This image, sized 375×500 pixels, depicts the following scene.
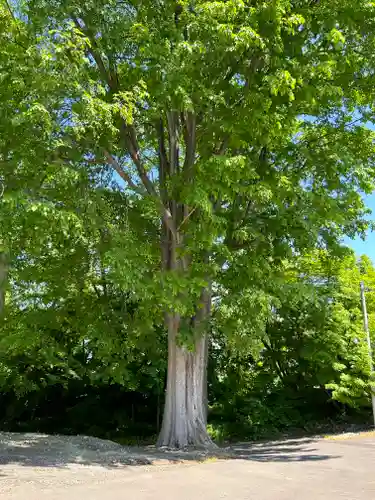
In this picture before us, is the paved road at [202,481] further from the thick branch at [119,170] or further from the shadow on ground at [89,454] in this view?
the thick branch at [119,170]

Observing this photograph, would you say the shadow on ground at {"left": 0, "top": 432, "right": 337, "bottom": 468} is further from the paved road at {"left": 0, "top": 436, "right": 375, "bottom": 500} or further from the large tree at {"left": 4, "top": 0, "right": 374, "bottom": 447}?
the large tree at {"left": 4, "top": 0, "right": 374, "bottom": 447}

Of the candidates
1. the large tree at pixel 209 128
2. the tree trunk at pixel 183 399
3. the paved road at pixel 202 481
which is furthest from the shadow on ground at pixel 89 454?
the large tree at pixel 209 128

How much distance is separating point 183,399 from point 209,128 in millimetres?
6321

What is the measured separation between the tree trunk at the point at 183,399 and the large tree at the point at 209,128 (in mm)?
29

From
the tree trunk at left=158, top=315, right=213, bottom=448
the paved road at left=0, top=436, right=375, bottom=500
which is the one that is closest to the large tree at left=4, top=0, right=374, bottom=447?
the tree trunk at left=158, top=315, right=213, bottom=448

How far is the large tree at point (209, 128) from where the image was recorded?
382 inches

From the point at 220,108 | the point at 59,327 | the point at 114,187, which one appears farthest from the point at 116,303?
the point at 220,108

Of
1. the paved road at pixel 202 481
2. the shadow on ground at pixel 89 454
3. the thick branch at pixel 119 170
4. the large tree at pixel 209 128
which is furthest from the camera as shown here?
the thick branch at pixel 119 170

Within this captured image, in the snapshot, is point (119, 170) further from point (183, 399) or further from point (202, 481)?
point (202, 481)

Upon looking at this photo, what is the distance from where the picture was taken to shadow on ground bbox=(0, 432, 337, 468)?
8945mm

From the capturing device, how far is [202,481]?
7.36m

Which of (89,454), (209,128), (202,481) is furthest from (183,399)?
(209,128)

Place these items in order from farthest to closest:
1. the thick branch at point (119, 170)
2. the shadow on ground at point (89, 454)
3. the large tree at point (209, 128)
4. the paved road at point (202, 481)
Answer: the thick branch at point (119, 170), the large tree at point (209, 128), the shadow on ground at point (89, 454), the paved road at point (202, 481)

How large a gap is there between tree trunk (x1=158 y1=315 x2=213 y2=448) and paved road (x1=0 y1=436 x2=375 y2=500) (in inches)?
81.5
